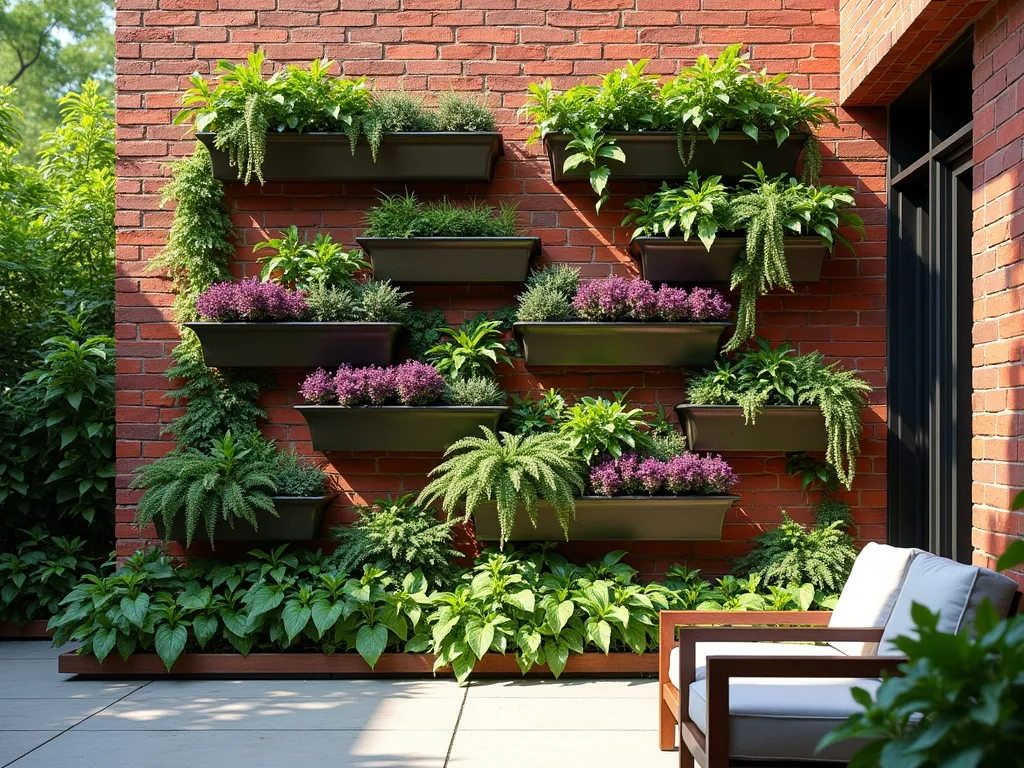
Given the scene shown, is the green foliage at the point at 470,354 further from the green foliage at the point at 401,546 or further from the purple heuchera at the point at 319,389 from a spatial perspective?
the green foliage at the point at 401,546

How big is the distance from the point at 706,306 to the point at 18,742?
3429 millimetres

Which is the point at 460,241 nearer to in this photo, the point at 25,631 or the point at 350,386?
the point at 350,386

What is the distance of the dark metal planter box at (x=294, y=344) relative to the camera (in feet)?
14.8

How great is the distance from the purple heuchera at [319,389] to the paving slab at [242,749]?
1581 mm

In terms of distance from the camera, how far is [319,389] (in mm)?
4484

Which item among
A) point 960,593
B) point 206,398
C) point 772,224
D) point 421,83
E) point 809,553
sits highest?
point 421,83

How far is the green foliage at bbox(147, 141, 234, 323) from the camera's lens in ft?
15.5

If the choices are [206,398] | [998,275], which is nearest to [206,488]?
[206,398]

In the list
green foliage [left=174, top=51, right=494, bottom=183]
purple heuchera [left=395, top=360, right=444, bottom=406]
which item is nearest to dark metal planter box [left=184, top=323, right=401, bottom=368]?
purple heuchera [left=395, top=360, right=444, bottom=406]

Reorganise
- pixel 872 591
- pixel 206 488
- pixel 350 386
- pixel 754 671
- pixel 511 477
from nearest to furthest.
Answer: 1. pixel 754 671
2. pixel 872 591
3. pixel 511 477
4. pixel 206 488
5. pixel 350 386

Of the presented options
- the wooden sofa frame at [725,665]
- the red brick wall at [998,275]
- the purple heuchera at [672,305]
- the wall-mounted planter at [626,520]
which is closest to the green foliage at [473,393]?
the wall-mounted planter at [626,520]

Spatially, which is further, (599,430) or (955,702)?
(599,430)

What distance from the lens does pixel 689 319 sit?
15.0 ft

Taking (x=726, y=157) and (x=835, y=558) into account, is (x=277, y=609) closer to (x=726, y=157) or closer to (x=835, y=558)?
(x=835, y=558)
